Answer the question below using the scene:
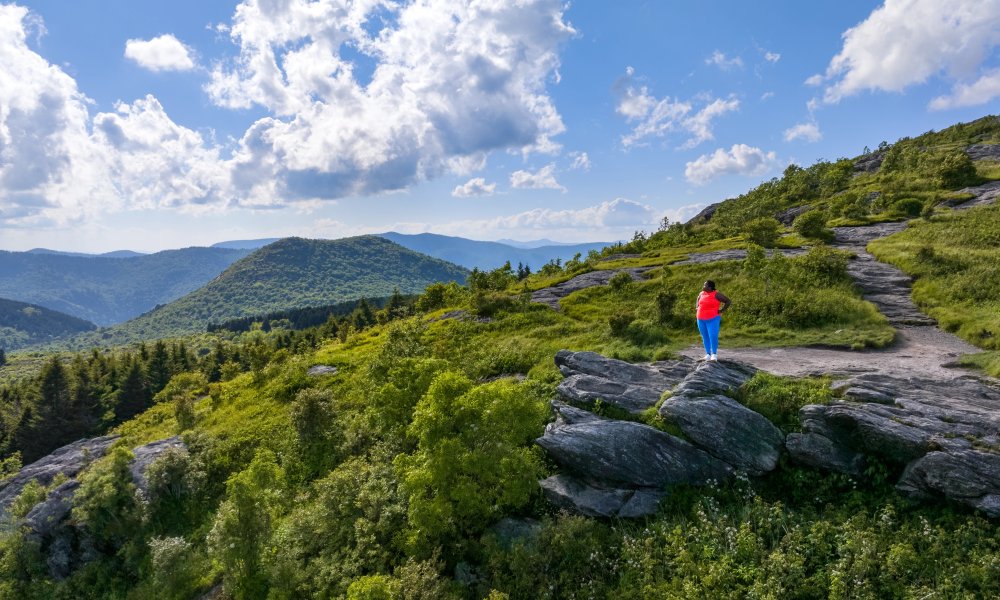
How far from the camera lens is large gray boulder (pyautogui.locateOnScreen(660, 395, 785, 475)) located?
14.3m

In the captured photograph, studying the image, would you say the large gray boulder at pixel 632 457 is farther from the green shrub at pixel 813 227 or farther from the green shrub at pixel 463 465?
the green shrub at pixel 813 227

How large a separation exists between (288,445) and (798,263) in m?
37.3

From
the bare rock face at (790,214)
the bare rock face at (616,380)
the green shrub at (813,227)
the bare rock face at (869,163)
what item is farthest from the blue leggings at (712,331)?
the bare rock face at (869,163)

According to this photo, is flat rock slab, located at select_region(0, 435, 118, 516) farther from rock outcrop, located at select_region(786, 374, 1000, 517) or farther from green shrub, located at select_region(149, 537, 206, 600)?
rock outcrop, located at select_region(786, 374, 1000, 517)

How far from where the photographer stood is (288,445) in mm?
Answer: 26172

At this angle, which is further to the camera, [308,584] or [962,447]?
[308,584]

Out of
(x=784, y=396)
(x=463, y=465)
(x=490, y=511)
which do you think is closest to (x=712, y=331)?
(x=784, y=396)

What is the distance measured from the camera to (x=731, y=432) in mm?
14711

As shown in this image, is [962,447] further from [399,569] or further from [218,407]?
[218,407]

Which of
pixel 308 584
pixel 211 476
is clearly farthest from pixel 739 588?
pixel 211 476

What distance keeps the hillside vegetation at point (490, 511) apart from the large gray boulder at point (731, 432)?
65 cm

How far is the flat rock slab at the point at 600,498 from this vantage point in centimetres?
1417

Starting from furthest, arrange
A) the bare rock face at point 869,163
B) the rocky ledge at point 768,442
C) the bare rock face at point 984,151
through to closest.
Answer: the bare rock face at point 869,163, the bare rock face at point 984,151, the rocky ledge at point 768,442

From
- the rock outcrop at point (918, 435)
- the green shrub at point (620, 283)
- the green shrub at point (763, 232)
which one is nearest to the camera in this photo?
the rock outcrop at point (918, 435)
